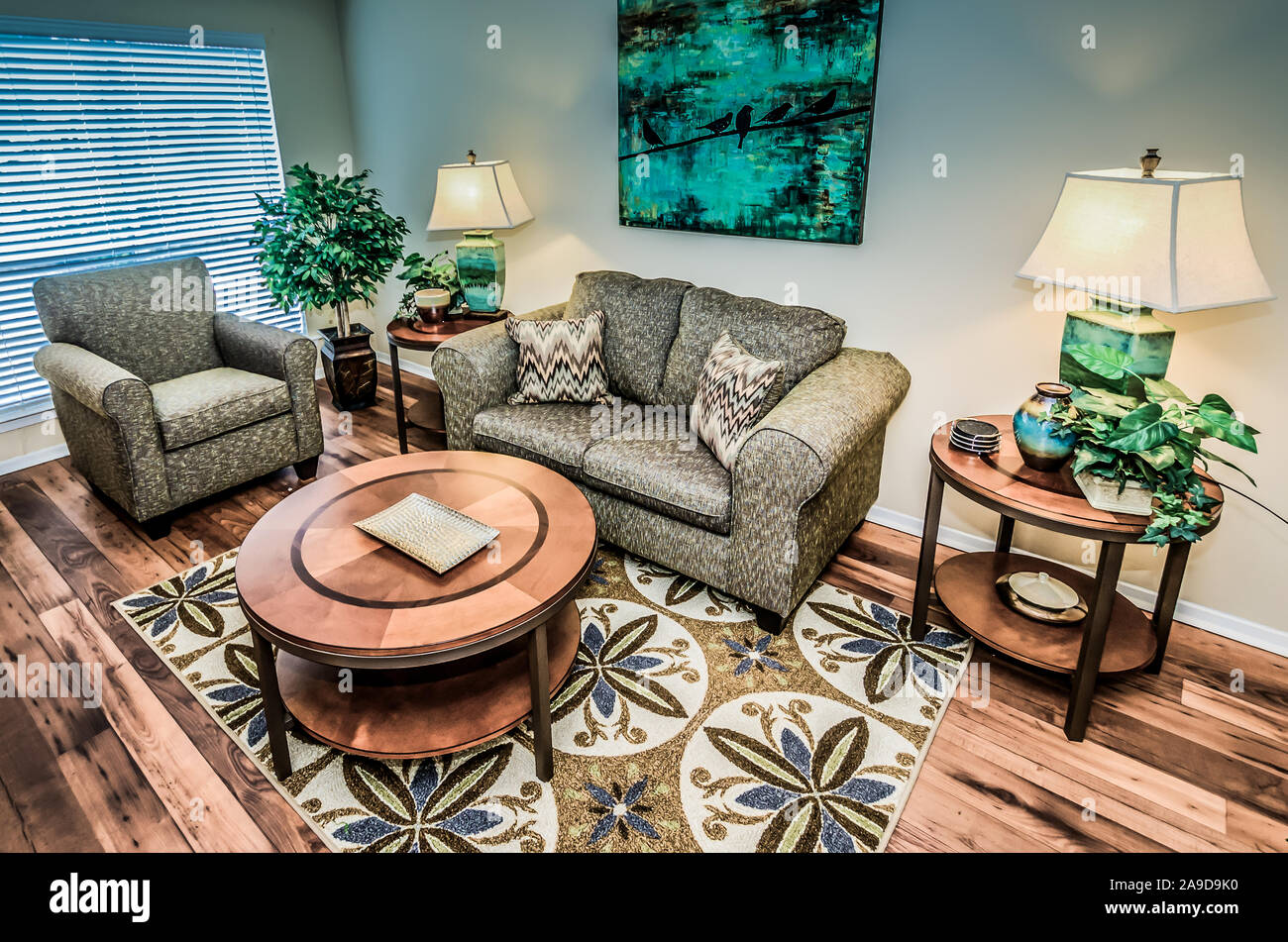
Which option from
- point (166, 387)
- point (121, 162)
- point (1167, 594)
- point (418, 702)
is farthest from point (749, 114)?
point (121, 162)

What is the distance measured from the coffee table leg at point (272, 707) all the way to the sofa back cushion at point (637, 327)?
68.8 inches

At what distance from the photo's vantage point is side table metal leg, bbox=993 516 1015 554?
8.20 feet

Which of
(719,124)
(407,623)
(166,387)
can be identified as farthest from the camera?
(166,387)

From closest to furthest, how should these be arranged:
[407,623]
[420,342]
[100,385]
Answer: [407,623], [100,385], [420,342]

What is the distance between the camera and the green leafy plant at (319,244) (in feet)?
12.1

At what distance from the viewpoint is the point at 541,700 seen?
5.82 ft

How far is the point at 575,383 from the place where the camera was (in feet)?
9.83

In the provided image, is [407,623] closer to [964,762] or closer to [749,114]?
[964,762]

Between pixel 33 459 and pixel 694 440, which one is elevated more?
pixel 694 440

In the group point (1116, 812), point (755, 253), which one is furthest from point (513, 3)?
point (1116, 812)

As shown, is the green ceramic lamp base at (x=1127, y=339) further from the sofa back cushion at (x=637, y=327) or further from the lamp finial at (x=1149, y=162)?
the sofa back cushion at (x=637, y=327)

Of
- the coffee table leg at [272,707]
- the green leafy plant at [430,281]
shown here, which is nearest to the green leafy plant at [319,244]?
the green leafy plant at [430,281]

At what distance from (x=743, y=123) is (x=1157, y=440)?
189 cm

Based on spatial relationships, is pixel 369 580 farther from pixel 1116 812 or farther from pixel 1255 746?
pixel 1255 746
